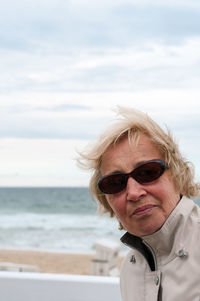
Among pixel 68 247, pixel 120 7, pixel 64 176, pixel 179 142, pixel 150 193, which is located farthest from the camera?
pixel 120 7

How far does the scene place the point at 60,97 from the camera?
136ft

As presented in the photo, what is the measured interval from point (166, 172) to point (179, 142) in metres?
0.13

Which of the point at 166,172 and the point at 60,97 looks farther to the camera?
the point at 60,97

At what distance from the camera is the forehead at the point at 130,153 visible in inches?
52.3

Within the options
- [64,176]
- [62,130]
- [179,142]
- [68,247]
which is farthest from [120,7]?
[179,142]

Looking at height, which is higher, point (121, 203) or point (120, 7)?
point (121, 203)

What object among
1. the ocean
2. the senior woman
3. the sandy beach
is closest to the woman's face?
the senior woman

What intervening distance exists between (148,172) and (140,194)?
0.20 ft

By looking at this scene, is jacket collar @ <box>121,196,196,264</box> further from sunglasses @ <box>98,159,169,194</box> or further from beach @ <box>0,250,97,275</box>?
beach @ <box>0,250,97,275</box>

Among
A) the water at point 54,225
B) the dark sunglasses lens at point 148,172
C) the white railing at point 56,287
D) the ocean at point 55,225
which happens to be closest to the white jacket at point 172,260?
the dark sunglasses lens at point 148,172

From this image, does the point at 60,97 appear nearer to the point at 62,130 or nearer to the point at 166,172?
the point at 62,130

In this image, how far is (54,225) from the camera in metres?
22.1

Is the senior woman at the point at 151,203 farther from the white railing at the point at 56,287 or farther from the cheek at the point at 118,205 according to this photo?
the white railing at the point at 56,287

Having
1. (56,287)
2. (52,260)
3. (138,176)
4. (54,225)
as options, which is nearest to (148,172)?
(138,176)
